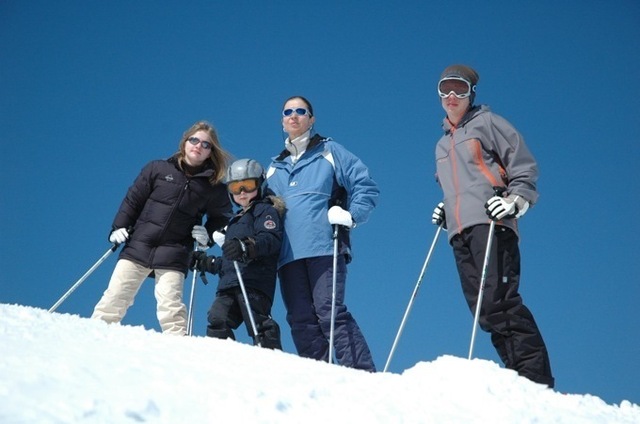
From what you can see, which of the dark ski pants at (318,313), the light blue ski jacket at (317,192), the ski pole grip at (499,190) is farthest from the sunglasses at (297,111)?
the ski pole grip at (499,190)

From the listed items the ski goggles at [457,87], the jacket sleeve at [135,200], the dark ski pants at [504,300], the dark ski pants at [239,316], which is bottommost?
the dark ski pants at [239,316]

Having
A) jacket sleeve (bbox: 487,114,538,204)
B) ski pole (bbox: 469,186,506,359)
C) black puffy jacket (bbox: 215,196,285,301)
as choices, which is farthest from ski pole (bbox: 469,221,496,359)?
black puffy jacket (bbox: 215,196,285,301)

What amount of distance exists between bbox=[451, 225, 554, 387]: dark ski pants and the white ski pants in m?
2.79

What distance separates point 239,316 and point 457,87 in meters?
2.91

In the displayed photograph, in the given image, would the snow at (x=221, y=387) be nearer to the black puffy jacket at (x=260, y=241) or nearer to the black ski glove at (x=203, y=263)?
the black puffy jacket at (x=260, y=241)

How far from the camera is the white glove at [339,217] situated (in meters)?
6.03

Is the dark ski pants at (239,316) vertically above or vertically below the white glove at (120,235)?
below

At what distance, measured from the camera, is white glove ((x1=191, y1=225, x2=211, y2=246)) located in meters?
6.71

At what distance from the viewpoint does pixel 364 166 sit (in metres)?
6.54

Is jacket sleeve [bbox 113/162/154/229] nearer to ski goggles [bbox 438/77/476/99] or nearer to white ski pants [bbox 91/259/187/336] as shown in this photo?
white ski pants [bbox 91/259/187/336]

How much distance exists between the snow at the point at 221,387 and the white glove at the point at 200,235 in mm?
2716

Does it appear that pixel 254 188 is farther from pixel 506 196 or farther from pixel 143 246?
pixel 506 196

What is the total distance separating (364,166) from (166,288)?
7.67ft

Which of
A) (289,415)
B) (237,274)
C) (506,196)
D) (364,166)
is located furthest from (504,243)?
(289,415)
